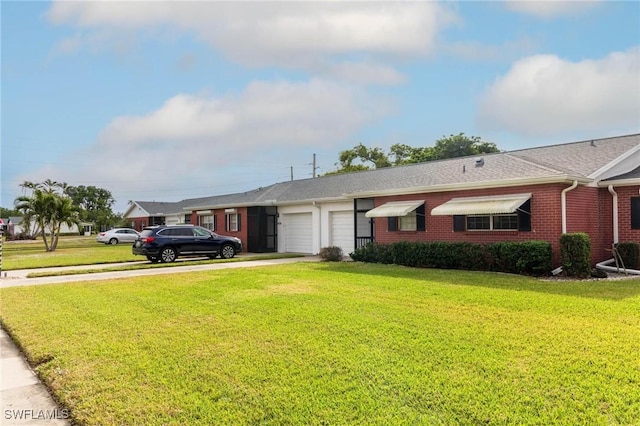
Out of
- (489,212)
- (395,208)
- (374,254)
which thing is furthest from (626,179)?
(374,254)

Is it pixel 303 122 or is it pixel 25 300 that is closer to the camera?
pixel 25 300

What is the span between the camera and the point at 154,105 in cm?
2155

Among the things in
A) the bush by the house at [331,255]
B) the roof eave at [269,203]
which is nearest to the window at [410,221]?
the bush by the house at [331,255]

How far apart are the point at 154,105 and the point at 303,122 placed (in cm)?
996

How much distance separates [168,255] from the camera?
66.0 ft

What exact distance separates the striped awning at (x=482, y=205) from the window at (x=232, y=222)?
48.9ft

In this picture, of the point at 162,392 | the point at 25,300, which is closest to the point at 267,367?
the point at 162,392

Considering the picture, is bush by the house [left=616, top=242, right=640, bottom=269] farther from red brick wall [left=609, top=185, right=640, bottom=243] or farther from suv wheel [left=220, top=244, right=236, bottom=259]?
suv wheel [left=220, top=244, right=236, bottom=259]

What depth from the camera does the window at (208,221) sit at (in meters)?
30.1

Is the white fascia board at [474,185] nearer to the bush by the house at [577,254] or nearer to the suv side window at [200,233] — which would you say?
the bush by the house at [577,254]

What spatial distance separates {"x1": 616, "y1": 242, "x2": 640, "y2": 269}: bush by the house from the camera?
13523mm

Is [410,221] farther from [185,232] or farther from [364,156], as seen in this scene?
[364,156]

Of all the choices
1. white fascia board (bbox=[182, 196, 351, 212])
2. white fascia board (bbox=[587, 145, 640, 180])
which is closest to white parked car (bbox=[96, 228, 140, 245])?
white fascia board (bbox=[182, 196, 351, 212])

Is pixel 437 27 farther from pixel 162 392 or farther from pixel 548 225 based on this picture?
pixel 162 392
